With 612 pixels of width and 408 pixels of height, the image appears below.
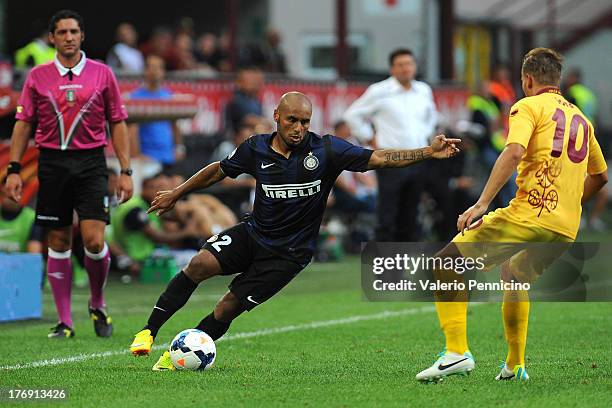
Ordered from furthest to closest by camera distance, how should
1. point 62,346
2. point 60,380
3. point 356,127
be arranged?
1. point 356,127
2. point 62,346
3. point 60,380

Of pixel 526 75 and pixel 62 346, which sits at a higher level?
pixel 526 75

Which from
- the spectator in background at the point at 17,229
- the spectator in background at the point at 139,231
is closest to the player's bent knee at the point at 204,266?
the spectator in background at the point at 17,229

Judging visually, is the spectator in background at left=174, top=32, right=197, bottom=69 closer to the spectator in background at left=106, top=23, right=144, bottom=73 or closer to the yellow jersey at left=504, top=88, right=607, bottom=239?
the spectator in background at left=106, top=23, right=144, bottom=73

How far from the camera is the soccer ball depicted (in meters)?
8.41

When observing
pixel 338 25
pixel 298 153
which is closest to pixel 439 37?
pixel 338 25

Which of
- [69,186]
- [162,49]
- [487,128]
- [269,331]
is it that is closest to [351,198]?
[487,128]

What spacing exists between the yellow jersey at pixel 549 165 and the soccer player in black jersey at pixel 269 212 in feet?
2.90

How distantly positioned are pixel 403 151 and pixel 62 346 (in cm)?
320

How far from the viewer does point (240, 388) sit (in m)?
7.79

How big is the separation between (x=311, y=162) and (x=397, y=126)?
7.03 m

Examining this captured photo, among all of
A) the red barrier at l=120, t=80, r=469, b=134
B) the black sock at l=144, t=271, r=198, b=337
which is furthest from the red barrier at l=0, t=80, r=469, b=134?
the black sock at l=144, t=271, r=198, b=337

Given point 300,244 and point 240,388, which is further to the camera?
point 300,244

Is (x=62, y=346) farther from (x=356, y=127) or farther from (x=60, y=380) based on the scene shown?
(x=356, y=127)

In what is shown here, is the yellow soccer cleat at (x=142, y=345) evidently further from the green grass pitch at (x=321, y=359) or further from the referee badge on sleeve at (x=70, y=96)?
the referee badge on sleeve at (x=70, y=96)
